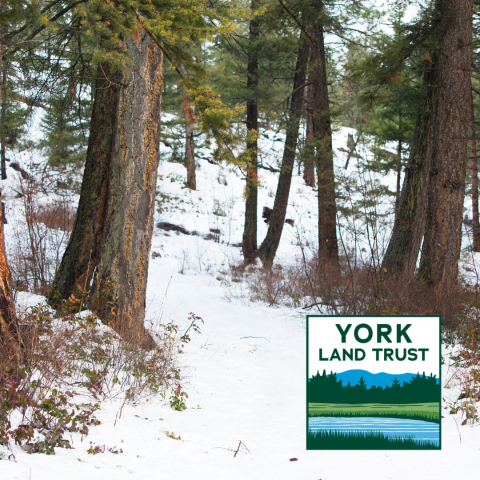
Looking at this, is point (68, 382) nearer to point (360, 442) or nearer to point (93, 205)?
point (360, 442)

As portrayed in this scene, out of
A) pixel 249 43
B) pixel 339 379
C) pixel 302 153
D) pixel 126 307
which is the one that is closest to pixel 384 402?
pixel 339 379

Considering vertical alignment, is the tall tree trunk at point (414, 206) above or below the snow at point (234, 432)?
above

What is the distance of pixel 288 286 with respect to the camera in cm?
890

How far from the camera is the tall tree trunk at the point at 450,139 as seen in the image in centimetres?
737

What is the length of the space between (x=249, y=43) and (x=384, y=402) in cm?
1174

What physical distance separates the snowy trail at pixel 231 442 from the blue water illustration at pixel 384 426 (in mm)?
115

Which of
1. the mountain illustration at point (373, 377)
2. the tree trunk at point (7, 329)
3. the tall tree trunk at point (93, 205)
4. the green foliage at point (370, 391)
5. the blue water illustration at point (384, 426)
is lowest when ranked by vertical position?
the blue water illustration at point (384, 426)

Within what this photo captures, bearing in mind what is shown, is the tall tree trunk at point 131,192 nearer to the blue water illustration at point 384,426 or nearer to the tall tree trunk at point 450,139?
the blue water illustration at point 384,426

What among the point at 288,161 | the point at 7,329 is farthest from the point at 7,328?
the point at 288,161

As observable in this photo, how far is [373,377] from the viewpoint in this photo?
2.94 meters

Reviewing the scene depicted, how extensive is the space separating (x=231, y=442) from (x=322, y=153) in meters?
7.94

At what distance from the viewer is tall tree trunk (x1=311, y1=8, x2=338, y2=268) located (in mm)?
10148


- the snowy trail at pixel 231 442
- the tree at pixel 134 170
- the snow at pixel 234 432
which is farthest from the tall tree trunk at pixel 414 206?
the tree at pixel 134 170

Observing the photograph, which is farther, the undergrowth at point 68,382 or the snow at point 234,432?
the undergrowth at point 68,382
